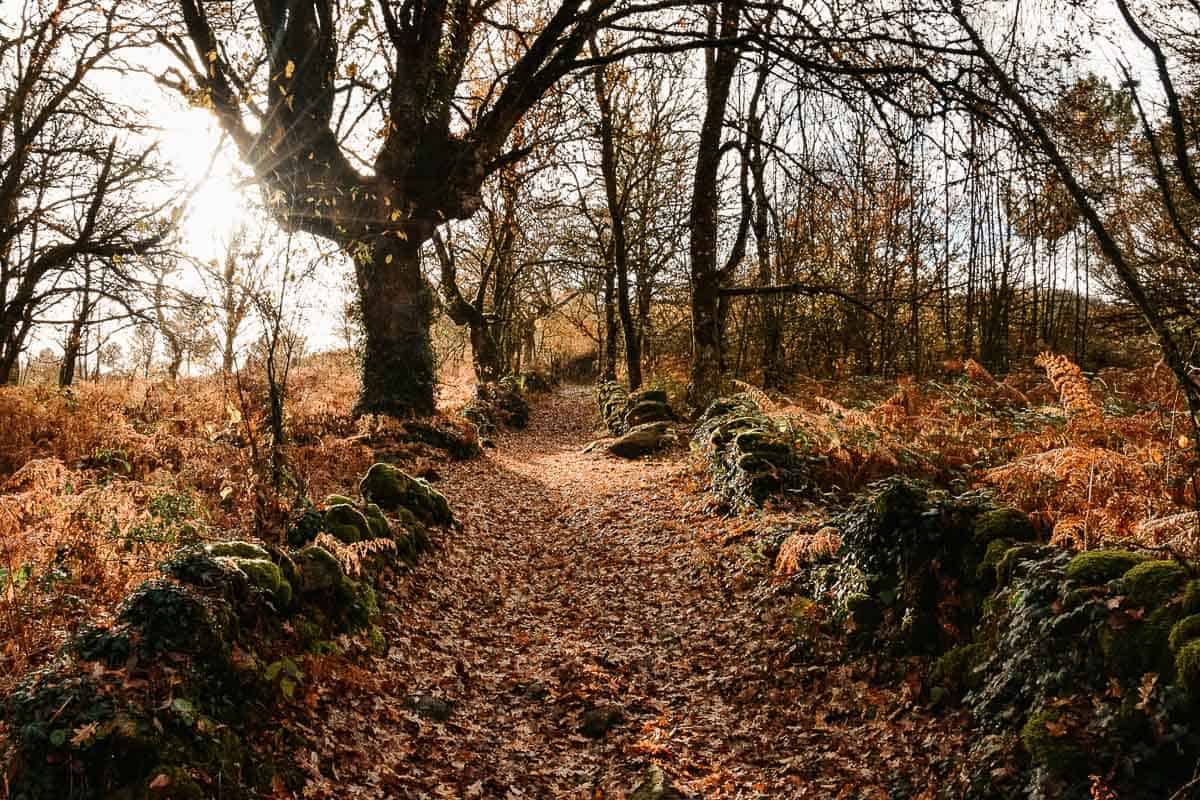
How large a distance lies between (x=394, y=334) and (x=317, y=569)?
843 cm

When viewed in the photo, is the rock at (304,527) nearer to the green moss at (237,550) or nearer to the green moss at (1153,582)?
the green moss at (237,550)

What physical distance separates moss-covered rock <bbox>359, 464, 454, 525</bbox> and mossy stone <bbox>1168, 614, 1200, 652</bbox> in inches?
268

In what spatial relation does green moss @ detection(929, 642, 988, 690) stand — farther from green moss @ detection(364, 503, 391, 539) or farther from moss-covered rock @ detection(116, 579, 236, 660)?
green moss @ detection(364, 503, 391, 539)

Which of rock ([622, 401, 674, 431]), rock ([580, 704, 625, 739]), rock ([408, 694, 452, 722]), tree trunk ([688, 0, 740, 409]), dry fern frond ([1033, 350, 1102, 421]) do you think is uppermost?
tree trunk ([688, 0, 740, 409])

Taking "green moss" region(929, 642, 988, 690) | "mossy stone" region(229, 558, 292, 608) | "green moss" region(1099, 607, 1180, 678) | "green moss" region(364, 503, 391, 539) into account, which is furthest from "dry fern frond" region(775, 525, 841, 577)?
"mossy stone" region(229, 558, 292, 608)

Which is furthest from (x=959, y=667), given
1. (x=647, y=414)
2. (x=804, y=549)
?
(x=647, y=414)

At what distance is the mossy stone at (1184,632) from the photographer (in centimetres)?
294

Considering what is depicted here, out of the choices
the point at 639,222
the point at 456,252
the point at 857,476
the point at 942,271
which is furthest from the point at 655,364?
the point at 857,476

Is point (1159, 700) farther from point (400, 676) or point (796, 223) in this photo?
point (796, 223)

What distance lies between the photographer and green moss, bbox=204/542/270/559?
4641 millimetres

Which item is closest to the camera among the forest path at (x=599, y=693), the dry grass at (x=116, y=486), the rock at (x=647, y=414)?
the forest path at (x=599, y=693)

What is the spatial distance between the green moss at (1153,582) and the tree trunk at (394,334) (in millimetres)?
11725

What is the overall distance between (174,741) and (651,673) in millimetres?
3479

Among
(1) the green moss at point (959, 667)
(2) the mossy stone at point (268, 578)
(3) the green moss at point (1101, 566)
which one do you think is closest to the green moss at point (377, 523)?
(2) the mossy stone at point (268, 578)
